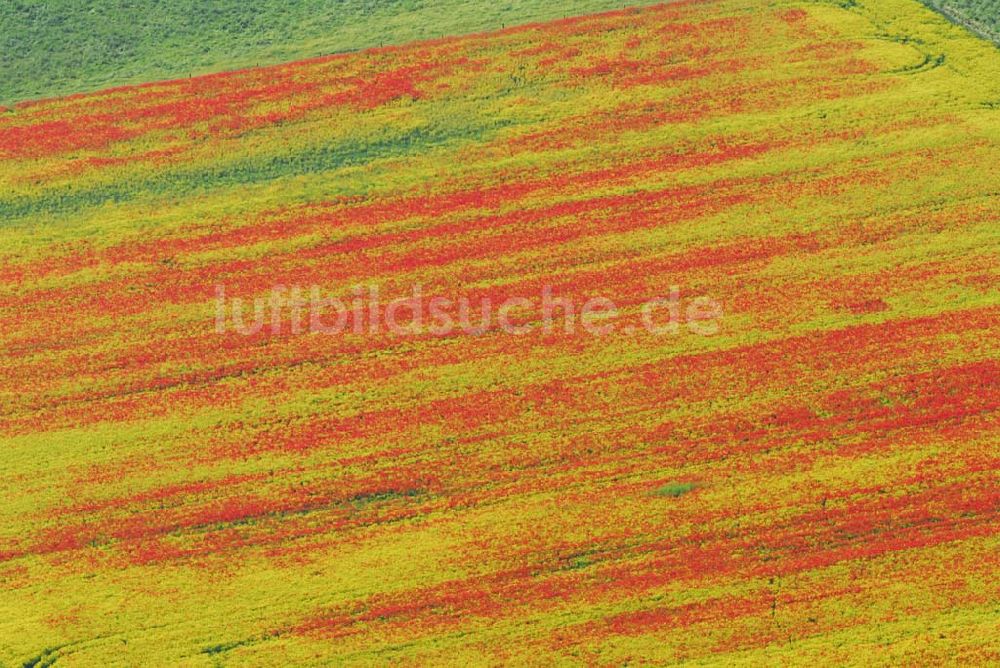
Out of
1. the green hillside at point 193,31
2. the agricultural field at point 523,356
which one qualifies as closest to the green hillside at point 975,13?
the agricultural field at point 523,356

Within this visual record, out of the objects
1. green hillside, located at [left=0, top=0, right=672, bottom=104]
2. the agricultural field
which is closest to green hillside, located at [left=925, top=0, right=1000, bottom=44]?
the agricultural field

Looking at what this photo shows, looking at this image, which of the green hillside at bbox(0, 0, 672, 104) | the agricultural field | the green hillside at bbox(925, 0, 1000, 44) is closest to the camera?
the agricultural field

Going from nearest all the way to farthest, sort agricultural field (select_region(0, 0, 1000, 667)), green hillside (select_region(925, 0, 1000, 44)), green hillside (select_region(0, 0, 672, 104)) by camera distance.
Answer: agricultural field (select_region(0, 0, 1000, 667)) < green hillside (select_region(925, 0, 1000, 44)) < green hillside (select_region(0, 0, 672, 104))

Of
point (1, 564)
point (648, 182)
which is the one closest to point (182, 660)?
point (1, 564)

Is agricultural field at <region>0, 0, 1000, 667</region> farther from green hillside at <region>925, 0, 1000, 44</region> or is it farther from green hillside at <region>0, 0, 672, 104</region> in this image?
green hillside at <region>0, 0, 672, 104</region>

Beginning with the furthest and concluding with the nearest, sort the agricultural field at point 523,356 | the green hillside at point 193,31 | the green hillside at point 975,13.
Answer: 1. the green hillside at point 193,31
2. the green hillside at point 975,13
3. the agricultural field at point 523,356

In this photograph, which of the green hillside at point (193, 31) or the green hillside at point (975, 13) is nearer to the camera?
the green hillside at point (975, 13)

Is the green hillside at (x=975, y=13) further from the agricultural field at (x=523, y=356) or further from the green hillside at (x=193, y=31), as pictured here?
the green hillside at (x=193, y=31)

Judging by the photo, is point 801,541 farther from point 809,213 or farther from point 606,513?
point 809,213
